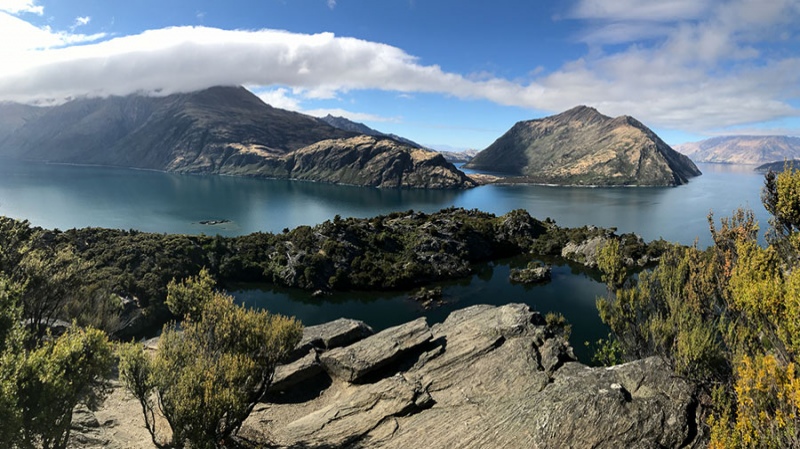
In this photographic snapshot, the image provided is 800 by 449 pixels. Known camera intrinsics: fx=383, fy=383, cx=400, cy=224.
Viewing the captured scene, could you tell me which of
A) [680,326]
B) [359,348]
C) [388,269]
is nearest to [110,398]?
[359,348]

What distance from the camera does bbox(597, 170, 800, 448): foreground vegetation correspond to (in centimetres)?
1617

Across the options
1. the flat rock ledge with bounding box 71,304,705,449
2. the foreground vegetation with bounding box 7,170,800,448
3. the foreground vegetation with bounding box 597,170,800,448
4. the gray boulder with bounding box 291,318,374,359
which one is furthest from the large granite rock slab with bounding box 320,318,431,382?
the foreground vegetation with bounding box 597,170,800,448

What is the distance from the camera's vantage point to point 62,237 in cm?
8681

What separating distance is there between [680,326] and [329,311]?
202 ft

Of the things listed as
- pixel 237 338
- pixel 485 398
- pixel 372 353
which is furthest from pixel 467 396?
pixel 237 338

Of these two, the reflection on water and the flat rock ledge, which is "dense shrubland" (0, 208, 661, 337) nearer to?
the reflection on water

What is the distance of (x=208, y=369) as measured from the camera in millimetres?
24719

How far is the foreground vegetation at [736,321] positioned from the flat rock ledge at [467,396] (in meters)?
4.15

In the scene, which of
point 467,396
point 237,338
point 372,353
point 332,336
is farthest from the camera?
point 332,336

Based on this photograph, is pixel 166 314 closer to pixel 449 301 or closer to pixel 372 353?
pixel 372 353

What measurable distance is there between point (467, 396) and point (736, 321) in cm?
2326

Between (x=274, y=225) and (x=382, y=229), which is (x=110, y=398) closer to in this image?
(x=382, y=229)

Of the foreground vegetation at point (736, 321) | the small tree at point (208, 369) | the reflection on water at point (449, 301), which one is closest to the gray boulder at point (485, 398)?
the foreground vegetation at point (736, 321)

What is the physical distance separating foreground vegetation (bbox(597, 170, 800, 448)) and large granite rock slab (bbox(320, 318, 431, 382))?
23.5 m
